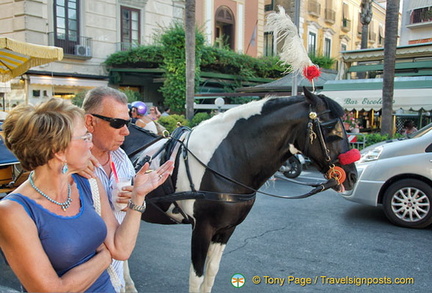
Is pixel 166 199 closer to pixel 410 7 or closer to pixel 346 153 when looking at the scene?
pixel 346 153

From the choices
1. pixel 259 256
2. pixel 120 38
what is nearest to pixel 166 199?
pixel 259 256

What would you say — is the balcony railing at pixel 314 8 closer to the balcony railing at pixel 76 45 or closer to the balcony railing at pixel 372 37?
the balcony railing at pixel 372 37

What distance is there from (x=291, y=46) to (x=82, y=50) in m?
14.2

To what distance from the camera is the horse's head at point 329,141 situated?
112 inches

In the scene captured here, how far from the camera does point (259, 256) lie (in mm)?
4309

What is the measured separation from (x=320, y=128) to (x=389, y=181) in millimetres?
3434

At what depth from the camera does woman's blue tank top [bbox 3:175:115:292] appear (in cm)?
144

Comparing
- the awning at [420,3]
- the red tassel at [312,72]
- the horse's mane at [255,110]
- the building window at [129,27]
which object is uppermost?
the awning at [420,3]

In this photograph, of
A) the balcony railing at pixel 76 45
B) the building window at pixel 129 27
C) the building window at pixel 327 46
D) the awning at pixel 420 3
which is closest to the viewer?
the balcony railing at pixel 76 45

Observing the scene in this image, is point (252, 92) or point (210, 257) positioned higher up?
point (252, 92)

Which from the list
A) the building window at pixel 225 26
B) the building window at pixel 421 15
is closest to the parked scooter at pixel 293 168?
the building window at pixel 225 26

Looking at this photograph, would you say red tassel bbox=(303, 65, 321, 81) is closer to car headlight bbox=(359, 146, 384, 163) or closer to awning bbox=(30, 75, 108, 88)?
car headlight bbox=(359, 146, 384, 163)

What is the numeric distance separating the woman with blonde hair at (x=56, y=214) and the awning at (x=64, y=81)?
1437 centimetres

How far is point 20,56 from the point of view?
7.41 metres
